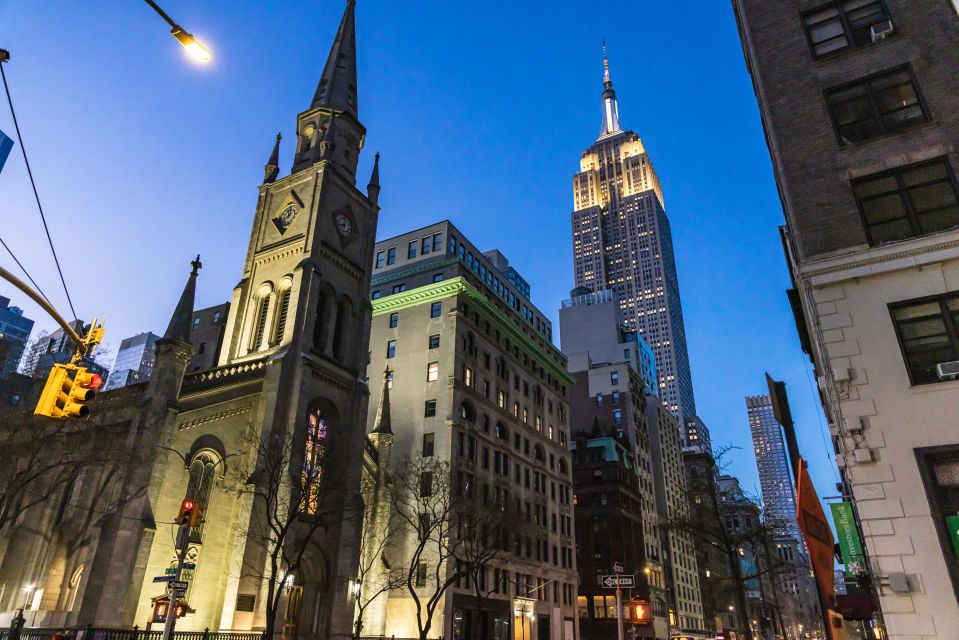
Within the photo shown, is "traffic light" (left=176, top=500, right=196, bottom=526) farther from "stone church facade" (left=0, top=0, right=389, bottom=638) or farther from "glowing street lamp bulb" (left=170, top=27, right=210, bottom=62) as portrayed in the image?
"glowing street lamp bulb" (left=170, top=27, right=210, bottom=62)

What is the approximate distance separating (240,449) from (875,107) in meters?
35.1

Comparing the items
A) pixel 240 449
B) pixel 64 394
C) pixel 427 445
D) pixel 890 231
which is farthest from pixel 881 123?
pixel 427 445

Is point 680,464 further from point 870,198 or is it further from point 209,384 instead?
point 870,198

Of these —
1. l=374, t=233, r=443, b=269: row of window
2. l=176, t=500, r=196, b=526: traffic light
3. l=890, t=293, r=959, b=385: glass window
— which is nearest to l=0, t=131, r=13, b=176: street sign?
l=374, t=233, r=443, b=269: row of window

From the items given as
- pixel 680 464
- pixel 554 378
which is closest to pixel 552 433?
pixel 554 378

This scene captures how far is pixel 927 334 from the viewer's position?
13945 millimetres

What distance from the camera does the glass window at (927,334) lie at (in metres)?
13.6

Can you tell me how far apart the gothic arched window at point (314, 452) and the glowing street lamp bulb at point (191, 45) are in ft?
96.0

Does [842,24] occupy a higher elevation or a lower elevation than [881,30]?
higher

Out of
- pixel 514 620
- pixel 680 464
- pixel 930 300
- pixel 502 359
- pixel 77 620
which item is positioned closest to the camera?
pixel 930 300

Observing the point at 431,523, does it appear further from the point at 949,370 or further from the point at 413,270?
the point at 949,370

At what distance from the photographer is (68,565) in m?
36.6

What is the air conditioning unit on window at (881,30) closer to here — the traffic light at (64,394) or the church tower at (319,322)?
the traffic light at (64,394)

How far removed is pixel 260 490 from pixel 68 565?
14.3 m
